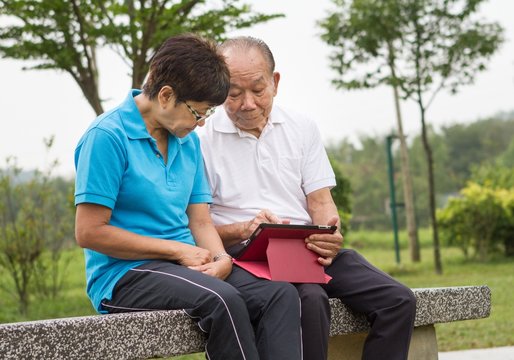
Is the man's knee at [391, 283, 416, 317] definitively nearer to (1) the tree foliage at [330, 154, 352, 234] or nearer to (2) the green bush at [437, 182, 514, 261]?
(1) the tree foliage at [330, 154, 352, 234]

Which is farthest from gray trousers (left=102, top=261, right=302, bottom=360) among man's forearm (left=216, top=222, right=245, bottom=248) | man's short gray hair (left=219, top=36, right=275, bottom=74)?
man's short gray hair (left=219, top=36, right=275, bottom=74)

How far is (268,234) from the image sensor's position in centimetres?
292

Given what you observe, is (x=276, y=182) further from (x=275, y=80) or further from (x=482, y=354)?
(x=482, y=354)

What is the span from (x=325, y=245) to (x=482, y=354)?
2.28 meters

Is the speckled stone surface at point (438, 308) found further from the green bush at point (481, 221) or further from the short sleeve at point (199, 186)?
the green bush at point (481, 221)

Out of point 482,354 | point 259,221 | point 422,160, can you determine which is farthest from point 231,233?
point 422,160

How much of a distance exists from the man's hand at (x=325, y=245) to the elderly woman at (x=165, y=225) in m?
0.28

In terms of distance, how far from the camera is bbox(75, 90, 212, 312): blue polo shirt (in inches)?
109

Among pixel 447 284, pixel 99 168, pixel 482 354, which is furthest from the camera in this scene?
pixel 447 284

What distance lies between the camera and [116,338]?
2594 millimetres

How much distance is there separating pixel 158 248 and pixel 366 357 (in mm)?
918

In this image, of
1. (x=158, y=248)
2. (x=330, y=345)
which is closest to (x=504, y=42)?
(x=330, y=345)

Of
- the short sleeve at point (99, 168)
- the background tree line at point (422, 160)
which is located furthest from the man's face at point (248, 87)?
the background tree line at point (422, 160)

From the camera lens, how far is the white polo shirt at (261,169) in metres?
3.40
